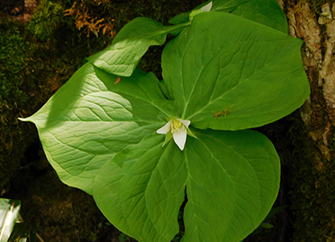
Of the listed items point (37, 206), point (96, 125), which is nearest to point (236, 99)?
point (96, 125)

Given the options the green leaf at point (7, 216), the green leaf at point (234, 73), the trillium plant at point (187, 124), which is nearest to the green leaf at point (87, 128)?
the trillium plant at point (187, 124)

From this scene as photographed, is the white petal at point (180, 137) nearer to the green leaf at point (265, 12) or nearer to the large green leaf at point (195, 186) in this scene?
the large green leaf at point (195, 186)

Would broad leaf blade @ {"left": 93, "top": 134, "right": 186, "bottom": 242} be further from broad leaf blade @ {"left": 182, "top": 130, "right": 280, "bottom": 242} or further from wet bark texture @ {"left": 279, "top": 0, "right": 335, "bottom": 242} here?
wet bark texture @ {"left": 279, "top": 0, "right": 335, "bottom": 242}

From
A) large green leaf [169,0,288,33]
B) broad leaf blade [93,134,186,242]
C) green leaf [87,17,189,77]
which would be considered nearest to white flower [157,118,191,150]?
broad leaf blade [93,134,186,242]

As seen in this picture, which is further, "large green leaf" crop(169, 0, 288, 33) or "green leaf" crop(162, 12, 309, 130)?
"large green leaf" crop(169, 0, 288, 33)

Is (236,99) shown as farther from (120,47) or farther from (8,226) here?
(8,226)

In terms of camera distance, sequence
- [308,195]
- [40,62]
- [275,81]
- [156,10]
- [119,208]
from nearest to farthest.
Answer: [275,81] → [119,208] → [308,195] → [156,10] → [40,62]
